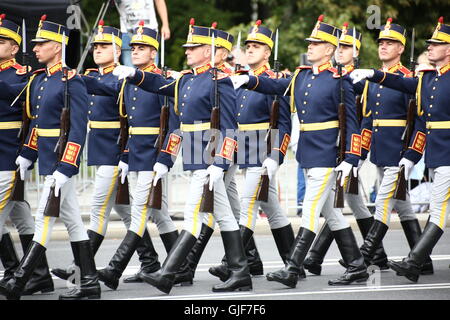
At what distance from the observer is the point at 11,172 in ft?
31.4

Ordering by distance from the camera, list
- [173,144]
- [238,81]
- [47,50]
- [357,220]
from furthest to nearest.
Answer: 1. [357,220]
2. [173,144]
3. [238,81]
4. [47,50]

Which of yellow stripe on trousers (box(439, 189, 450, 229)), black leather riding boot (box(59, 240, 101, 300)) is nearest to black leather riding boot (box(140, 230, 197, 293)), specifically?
black leather riding boot (box(59, 240, 101, 300))

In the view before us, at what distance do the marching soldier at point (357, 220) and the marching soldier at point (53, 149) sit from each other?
7.11ft

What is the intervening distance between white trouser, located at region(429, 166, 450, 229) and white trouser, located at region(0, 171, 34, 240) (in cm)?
324

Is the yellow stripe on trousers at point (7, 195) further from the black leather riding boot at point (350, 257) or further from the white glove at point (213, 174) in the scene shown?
the black leather riding boot at point (350, 257)

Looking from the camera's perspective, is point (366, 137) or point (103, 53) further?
point (366, 137)

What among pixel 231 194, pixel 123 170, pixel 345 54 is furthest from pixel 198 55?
pixel 345 54

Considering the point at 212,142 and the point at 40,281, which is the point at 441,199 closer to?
the point at 212,142

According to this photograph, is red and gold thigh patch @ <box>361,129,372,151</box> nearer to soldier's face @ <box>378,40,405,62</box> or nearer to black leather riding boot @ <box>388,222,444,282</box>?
soldier's face @ <box>378,40,405,62</box>

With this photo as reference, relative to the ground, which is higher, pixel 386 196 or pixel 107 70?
pixel 107 70

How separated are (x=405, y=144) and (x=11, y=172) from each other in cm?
342

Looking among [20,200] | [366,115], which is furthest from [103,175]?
[366,115]
